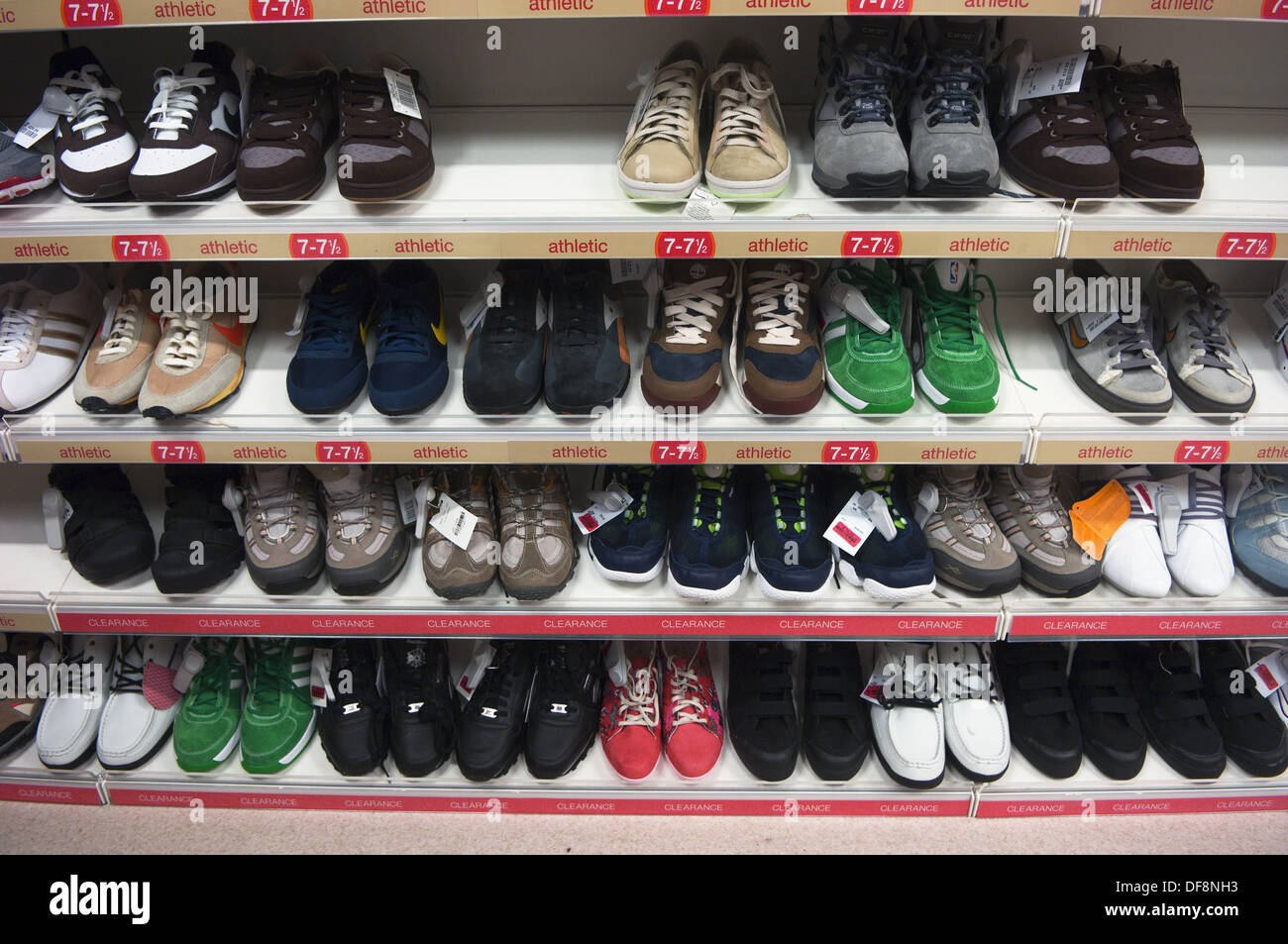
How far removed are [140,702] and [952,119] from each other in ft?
5.82

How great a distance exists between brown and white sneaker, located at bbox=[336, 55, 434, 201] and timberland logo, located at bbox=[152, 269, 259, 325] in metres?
0.36

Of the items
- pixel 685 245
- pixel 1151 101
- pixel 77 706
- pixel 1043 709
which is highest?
pixel 1151 101

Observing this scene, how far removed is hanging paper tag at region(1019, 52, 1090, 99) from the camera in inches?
48.0

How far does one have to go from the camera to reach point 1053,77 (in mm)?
1249

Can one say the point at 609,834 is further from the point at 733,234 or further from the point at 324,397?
the point at 733,234

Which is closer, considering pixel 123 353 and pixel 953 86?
pixel 953 86

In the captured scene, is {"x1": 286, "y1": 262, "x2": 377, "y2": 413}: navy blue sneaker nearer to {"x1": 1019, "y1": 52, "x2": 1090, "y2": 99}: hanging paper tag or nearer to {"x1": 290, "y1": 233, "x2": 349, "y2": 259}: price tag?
{"x1": 290, "y1": 233, "x2": 349, "y2": 259}: price tag

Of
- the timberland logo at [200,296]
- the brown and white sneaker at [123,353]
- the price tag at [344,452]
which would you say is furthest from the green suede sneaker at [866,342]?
the brown and white sneaker at [123,353]

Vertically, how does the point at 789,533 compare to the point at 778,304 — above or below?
below

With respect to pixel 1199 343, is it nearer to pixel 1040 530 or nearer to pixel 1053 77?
pixel 1040 530

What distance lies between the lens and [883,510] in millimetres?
1437

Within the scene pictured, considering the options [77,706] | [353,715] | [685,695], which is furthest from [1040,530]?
[77,706]

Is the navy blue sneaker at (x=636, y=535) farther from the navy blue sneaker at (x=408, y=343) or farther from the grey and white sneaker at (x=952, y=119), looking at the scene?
the grey and white sneaker at (x=952, y=119)

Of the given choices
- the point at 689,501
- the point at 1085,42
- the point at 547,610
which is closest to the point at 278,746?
the point at 547,610
